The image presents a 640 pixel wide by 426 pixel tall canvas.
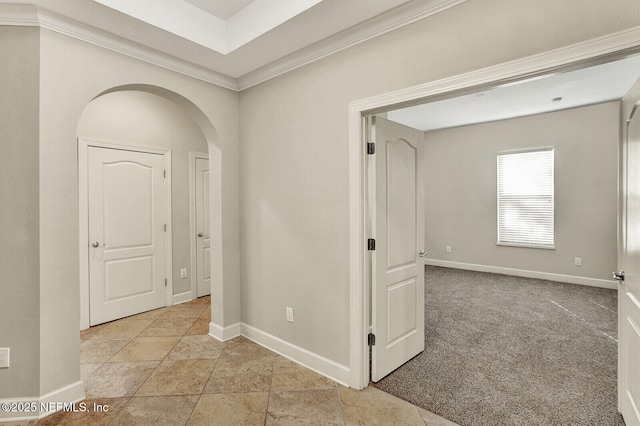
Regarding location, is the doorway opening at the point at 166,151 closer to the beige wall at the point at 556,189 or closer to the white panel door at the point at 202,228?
the white panel door at the point at 202,228

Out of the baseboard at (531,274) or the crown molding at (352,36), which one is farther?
the baseboard at (531,274)

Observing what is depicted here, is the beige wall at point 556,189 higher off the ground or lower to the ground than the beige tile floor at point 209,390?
higher

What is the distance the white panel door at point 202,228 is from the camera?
14.7 ft

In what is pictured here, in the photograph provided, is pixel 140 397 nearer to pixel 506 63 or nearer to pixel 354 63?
pixel 354 63

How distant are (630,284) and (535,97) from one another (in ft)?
12.2

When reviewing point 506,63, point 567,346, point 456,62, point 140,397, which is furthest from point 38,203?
point 567,346

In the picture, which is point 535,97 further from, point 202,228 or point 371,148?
point 202,228

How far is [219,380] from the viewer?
2428mm

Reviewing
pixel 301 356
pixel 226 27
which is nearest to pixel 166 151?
pixel 226 27

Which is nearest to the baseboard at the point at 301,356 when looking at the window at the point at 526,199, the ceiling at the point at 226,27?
the ceiling at the point at 226,27

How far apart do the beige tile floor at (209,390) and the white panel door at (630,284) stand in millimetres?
1065

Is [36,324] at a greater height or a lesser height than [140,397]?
greater

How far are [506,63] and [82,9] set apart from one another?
8.33ft

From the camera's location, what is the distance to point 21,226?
2.04 m
